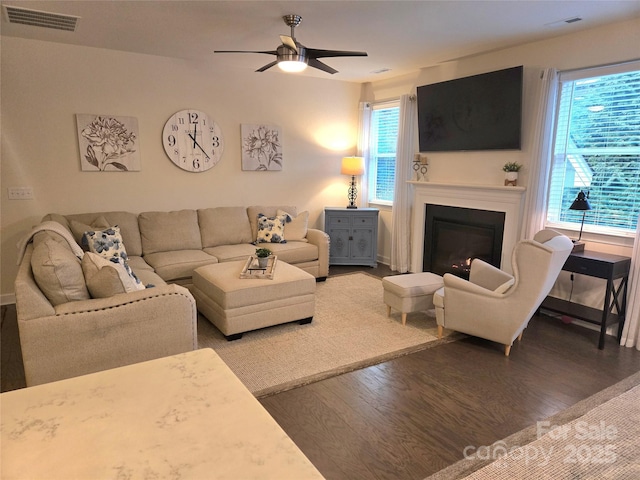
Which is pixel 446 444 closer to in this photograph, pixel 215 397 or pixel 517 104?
pixel 215 397

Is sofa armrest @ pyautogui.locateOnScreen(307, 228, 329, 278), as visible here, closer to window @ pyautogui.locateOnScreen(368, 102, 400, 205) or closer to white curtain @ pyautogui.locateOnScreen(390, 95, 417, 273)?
white curtain @ pyautogui.locateOnScreen(390, 95, 417, 273)

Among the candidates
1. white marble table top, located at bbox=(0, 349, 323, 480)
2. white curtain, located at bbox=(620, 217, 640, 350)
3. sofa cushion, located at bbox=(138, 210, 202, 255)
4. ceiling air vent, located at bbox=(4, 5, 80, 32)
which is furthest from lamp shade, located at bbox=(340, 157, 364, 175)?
white marble table top, located at bbox=(0, 349, 323, 480)

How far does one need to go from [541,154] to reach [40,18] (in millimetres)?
4640

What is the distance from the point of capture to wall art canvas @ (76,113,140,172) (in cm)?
438

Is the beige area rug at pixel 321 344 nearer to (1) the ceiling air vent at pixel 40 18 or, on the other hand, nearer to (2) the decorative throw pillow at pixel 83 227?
(2) the decorative throw pillow at pixel 83 227

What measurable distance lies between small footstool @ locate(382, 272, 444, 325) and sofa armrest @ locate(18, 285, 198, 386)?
1.90 m

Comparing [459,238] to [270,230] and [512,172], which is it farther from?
[270,230]

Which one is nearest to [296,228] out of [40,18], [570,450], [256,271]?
[256,271]

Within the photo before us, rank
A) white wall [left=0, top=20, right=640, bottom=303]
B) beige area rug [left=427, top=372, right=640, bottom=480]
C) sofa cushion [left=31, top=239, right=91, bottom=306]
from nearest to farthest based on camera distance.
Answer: beige area rug [left=427, top=372, right=640, bottom=480]
sofa cushion [left=31, top=239, right=91, bottom=306]
white wall [left=0, top=20, right=640, bottom=303]

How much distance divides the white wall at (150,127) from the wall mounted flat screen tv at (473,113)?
158 cm

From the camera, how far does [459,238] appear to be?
4898 mm

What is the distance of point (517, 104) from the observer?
3.99 meters

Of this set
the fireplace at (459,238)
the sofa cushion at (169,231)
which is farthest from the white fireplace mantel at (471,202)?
the sofa cushion at (169,231)

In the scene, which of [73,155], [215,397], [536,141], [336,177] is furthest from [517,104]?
[73,155]
